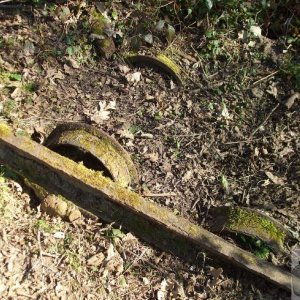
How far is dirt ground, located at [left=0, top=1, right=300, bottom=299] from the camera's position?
412cm

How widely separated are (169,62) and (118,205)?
2013mm

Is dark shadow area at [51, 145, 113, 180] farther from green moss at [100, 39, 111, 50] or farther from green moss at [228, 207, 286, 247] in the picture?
green moss at [100, 39, 111, 50]

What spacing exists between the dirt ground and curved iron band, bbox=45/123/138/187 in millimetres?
321

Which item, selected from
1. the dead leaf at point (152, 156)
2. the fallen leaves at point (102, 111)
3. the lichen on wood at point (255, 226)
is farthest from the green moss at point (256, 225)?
the fallen leaves at point (102, 111)

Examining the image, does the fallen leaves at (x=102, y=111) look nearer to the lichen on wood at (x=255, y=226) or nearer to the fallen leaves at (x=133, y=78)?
the fallen leaves at (x=133, y=78)

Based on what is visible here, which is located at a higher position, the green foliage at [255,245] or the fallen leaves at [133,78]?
the fallen leaves at [133,78]

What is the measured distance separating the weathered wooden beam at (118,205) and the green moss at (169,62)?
182 cm

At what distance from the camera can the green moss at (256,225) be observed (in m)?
4.14

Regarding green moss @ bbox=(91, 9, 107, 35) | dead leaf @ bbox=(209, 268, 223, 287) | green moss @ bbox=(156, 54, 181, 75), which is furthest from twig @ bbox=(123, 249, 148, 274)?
green moss @ bbox=(91, 9, 107, 35)

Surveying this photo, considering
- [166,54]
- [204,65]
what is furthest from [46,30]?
[204,65]

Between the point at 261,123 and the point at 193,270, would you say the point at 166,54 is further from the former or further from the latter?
the point at 193,270

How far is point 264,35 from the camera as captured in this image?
19.0ft

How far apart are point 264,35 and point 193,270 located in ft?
10.6

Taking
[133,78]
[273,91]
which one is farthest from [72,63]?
[273,91]
